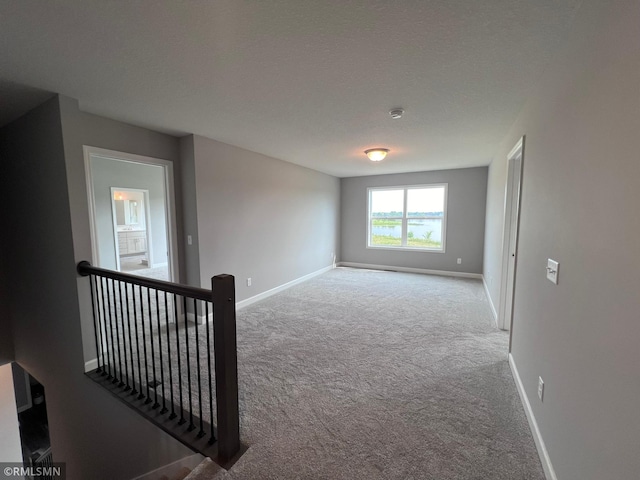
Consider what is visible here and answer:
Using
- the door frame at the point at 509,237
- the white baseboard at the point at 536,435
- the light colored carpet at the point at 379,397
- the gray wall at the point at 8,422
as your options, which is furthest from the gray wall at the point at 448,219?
the gray wall at the point at 8,422

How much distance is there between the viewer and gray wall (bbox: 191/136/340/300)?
11.6ft

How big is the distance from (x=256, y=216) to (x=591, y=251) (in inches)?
152

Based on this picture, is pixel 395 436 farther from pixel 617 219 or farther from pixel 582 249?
pixel 617 219

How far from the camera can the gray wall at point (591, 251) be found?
2.95 feet

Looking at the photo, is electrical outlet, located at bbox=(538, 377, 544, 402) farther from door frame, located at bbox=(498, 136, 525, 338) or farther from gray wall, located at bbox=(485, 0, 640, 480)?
door frame, located at bbox=(498, 136, 525, 338)

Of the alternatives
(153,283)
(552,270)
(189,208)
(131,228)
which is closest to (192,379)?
(153,283)

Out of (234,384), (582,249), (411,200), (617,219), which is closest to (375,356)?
(234,384)

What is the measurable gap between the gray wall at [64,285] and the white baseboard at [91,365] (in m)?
0.05

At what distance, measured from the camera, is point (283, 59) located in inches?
68.9

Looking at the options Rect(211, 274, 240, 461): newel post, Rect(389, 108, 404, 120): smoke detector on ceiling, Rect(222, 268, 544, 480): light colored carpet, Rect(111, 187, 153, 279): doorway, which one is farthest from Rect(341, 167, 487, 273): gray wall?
Rect(211, 274, 240, 461): newel post

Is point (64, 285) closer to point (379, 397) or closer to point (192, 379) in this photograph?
point (192, 379)

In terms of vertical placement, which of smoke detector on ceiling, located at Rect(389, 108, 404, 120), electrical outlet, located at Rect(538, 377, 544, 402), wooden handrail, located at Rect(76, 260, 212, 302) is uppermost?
smoke detector on ceiling, located at Rect(389, 108, 404, 120)

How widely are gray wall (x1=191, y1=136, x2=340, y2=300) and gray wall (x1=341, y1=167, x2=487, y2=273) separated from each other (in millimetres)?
1033

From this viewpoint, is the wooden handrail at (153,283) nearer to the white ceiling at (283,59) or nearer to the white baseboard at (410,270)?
the white ceiling at (283,59)
